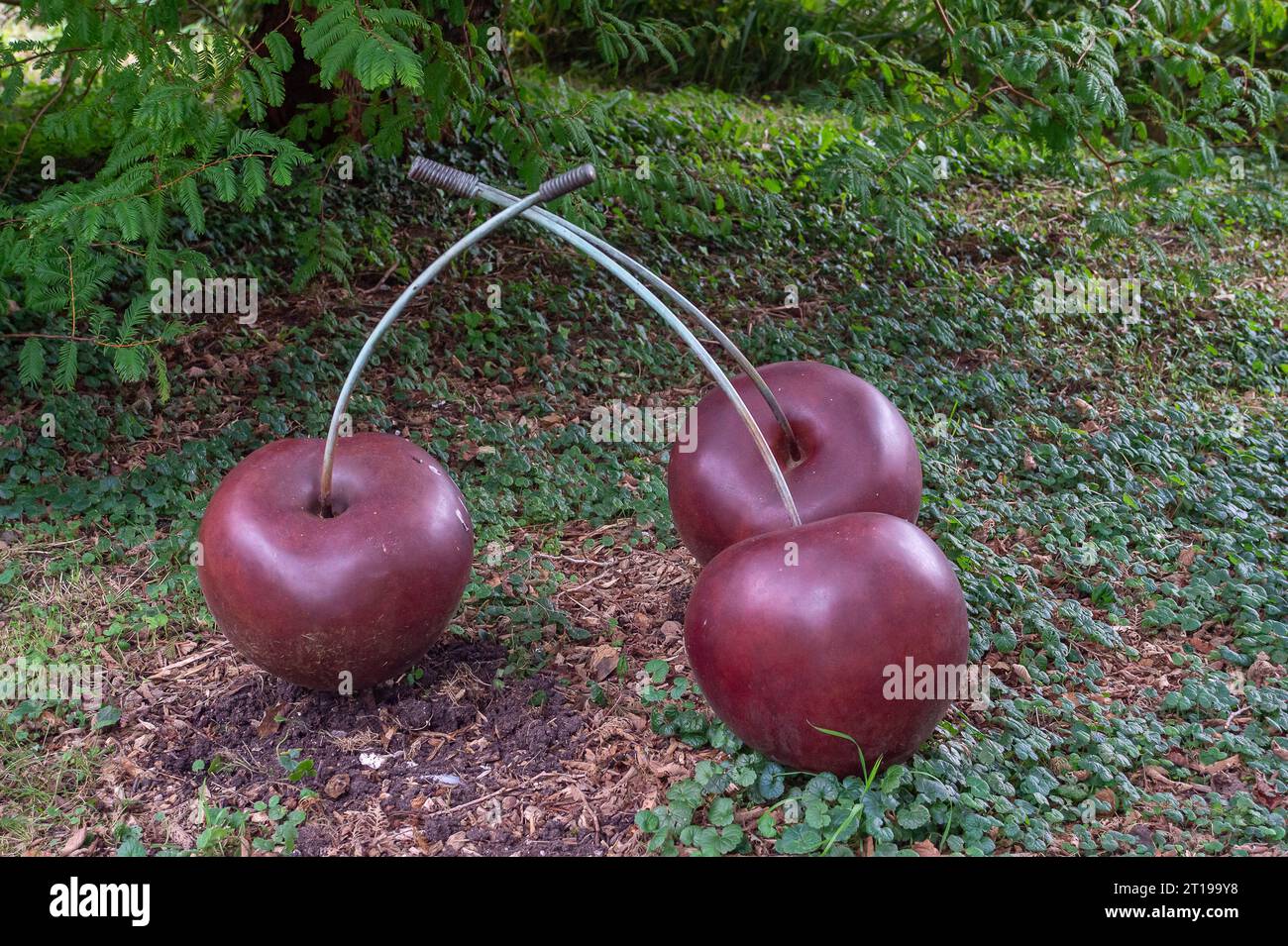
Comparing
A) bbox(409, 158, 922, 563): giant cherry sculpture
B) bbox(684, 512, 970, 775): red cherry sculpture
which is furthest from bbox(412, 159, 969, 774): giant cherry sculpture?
bbox(409, 158, 922, 563): giant cherry sculpture

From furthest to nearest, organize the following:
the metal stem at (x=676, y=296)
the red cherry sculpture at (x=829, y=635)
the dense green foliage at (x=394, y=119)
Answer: the dense green foliage at (x=394, y=119), the metal stem at (x=676, y=296), the red cherry sculpture at (x=829, y=635)

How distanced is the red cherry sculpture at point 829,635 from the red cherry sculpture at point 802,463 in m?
0.40

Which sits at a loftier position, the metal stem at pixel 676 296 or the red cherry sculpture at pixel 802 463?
the metal stem at pixel 676 296

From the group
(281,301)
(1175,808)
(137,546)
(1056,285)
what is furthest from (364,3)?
(1056,285)

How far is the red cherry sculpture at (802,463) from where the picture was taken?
3.41 meters

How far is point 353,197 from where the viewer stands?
22.5 feet

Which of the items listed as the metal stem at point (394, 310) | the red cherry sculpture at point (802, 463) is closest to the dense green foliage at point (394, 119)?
the metal stem at point (394, 310)

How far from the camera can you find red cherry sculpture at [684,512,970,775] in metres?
2.80

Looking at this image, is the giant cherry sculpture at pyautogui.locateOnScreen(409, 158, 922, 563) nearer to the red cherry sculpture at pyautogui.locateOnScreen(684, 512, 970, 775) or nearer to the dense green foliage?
the red cherry sculpture at pyautogui.locateOnScreen(684, 512, 970, 775)

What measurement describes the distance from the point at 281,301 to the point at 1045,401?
414 centimetres

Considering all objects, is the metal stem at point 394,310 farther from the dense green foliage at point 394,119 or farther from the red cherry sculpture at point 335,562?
the dense green foliage at point 394,119

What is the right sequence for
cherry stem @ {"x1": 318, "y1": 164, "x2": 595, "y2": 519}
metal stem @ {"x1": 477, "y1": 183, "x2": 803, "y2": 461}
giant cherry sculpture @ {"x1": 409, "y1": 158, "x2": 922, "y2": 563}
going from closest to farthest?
1. cherry stem @ {"x1": 318, "y1": 164, "x2": 595, "y2": 519}
2. metal stem @ {"x1": 477, "y1": 183, "x2": 803, "y2": 461}
3. giant cherry sculpture @ {"x1": 409, "y1": 158, "x2": 922, "y2": 563}

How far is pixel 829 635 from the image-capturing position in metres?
2.79

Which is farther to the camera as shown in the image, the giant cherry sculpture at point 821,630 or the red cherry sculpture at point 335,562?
the red cherry sculpture at point 335,562
